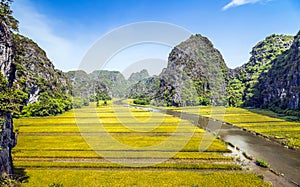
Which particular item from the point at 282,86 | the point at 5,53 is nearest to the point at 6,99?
the point at 5,53

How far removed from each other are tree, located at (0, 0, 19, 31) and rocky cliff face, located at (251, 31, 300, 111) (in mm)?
84551

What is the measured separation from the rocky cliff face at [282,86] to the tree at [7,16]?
84.6 m

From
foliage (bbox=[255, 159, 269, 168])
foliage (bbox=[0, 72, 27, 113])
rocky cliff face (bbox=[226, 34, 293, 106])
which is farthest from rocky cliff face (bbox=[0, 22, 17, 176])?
rocky cliff face (bbox=[226, 34, 293, 106])

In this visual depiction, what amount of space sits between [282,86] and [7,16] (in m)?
104

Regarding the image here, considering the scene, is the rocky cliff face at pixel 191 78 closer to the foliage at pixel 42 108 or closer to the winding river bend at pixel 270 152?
the foliage at pixel 42 108

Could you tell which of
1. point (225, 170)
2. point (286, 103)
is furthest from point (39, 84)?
point (286, 103)

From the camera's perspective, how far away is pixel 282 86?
96.3m

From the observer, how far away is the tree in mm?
17848

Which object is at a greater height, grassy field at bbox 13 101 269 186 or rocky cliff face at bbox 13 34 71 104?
rocky cliff face at bbox 13 34 71 104

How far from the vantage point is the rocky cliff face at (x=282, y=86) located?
A: 83.6 m

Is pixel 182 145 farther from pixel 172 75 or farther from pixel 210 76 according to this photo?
pixel 210 76

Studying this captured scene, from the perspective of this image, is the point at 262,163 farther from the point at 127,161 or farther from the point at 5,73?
the point at 5,73

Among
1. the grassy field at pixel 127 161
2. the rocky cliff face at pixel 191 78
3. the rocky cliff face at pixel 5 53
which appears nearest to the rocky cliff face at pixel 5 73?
the rocky cliff face at pixel 5 53

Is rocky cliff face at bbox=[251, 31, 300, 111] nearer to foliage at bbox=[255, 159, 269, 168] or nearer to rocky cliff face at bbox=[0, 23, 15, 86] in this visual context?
foliage at bbox=[255, 159, 269, 168]
